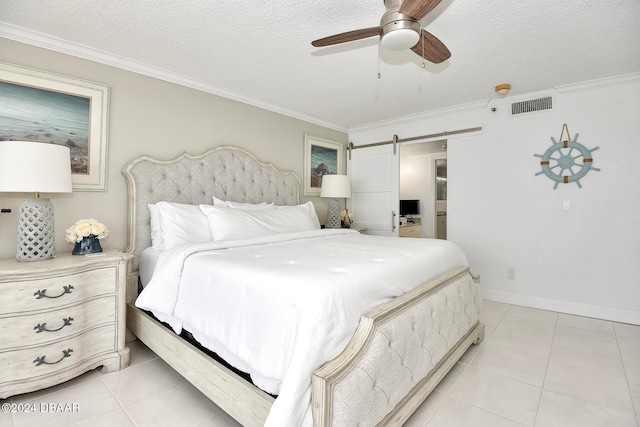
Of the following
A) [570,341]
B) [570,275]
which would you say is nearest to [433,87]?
[570,275]

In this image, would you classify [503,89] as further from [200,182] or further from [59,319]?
[59,319]

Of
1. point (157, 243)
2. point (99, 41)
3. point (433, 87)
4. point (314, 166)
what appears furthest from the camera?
point (314, 166)

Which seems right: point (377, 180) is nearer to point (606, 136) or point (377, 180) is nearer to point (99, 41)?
point (606, 136)

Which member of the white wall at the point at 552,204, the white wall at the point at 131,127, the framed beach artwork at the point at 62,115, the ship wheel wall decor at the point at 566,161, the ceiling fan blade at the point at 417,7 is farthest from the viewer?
→ the ship wheel wall decor at the point at 566,161

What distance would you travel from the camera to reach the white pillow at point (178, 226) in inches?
95.6

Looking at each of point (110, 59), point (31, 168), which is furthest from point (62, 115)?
point (31, 168)

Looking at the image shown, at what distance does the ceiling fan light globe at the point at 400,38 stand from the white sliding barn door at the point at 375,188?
2.77 meters

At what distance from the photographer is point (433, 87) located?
3205mm

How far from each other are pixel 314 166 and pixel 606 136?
3184 millimetres

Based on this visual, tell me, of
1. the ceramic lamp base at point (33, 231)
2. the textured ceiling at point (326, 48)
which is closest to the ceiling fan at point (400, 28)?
the textured ceiling at point (326, 48)

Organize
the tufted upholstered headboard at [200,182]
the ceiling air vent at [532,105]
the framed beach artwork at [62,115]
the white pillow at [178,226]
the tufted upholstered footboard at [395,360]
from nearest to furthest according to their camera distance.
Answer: the tufted upholstered footboard at [395,360]
the framed beach artwork at [62,115]
the white pillow at [178,226]
the tufted upholstered headboard at [200,182]
the ceiling air vent at [532,105]

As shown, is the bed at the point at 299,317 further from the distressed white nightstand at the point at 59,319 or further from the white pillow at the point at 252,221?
the distressed white nightstand at the point at 59,319

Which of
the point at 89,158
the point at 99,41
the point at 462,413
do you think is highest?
the point at 99,41

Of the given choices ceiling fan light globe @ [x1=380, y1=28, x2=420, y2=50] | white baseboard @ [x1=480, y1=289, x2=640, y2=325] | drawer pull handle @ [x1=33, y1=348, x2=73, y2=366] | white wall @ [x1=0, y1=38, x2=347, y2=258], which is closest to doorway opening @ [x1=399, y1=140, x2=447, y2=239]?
white baseboard @ [x1=480, y1=289, x2=640, y2=325]
